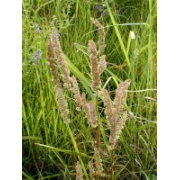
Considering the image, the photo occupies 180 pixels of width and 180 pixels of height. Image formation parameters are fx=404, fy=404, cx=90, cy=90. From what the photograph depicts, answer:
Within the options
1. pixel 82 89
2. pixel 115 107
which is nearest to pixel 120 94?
pixel 115 107

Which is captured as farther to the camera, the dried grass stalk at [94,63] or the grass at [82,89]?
the grass at [82,89]

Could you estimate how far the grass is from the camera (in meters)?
1.04

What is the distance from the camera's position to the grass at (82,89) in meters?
1.04

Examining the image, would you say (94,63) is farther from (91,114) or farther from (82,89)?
(82,89)

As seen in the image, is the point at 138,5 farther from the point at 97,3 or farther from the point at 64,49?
the point at 64,49

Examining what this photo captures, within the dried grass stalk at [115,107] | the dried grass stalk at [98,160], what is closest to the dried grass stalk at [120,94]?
the dried grass stalk at [115,107]

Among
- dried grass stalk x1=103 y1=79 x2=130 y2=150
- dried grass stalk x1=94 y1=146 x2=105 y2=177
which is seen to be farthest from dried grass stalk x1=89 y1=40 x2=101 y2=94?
dried grass stalk x1=94 y1=146 x2=105 y2=177

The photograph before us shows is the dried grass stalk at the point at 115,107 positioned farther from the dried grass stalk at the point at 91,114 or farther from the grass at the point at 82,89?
the grass at the point at 82,89

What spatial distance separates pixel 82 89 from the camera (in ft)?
3.78

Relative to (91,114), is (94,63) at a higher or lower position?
higher

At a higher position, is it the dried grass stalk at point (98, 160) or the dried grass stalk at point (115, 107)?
the dried grass stalk at point (115, 107)

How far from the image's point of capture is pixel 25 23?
1.24 m
